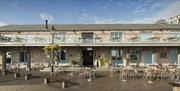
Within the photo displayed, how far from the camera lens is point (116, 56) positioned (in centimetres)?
2245

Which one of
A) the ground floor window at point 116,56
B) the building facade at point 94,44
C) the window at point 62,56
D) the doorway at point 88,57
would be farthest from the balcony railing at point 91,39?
the doorway at point 88,57

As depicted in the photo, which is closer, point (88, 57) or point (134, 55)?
point (134, 55)

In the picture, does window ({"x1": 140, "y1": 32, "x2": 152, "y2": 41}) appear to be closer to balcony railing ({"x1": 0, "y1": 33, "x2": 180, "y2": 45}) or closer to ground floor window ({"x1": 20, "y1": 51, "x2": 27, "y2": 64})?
balcony railing ({"x1": 0, "y1": 33, "x2": 180, "y2": 45})

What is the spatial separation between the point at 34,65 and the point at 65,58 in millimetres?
3790

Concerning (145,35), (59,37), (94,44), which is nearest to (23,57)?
(59,37)

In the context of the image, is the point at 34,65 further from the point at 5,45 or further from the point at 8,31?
the point at 8,31

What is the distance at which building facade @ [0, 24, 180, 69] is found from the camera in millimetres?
21266

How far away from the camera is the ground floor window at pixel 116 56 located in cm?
2242

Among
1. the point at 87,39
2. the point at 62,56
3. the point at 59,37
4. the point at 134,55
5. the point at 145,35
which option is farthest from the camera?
the point at 62,56

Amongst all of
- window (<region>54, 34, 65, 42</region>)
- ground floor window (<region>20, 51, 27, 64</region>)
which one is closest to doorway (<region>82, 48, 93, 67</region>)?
window (<region>54, 34, 65, 42</region>)

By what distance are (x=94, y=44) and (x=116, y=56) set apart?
133 inches

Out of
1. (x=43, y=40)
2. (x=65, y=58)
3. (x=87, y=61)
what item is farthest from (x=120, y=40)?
(x=43, y=40)

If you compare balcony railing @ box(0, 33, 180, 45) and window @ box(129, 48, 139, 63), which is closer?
balcony railing @ box(0, 33, 180, 45)

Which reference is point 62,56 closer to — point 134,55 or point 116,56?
point 116,56
